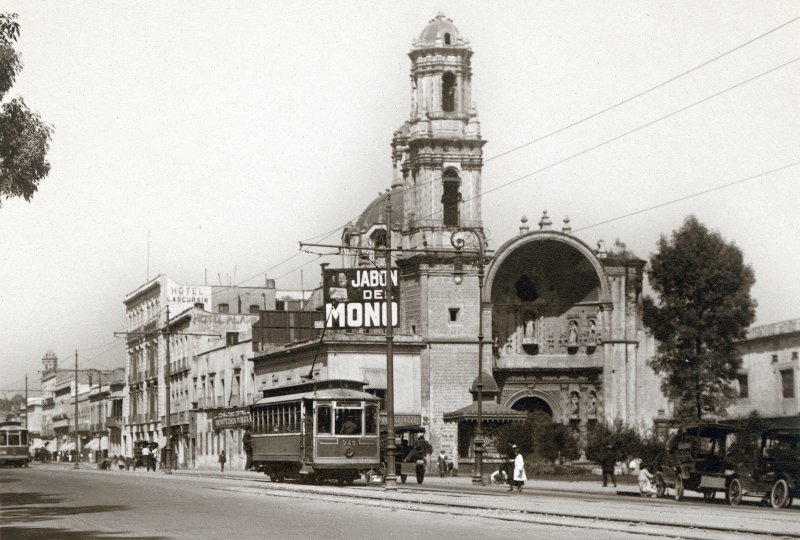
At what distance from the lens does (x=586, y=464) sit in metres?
60.4

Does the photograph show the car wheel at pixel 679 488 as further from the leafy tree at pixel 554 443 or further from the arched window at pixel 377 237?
the arched window at pixel 377 237

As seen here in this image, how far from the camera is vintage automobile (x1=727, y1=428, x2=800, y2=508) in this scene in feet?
92.6

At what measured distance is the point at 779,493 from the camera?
92.8ft

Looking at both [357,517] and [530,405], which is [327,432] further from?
[530,405]

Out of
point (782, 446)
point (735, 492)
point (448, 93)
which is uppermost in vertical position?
point (448, 93)

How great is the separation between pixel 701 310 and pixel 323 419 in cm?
2292

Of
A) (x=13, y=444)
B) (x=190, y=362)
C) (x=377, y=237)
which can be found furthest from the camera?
(x=190, y=362)

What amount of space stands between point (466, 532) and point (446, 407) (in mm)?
42332

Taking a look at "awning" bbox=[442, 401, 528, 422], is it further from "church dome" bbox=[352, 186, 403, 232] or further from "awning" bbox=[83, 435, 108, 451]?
"awning" bbox=[83, 435, 108, 451]

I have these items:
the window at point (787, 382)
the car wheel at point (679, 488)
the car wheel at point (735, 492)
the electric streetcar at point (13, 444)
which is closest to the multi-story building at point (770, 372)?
the window at point (787, 382)

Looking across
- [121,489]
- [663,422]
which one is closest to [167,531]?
[121,489]

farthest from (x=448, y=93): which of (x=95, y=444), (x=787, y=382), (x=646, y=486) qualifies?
(x=95, y=444)

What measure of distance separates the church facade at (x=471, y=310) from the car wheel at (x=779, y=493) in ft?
105

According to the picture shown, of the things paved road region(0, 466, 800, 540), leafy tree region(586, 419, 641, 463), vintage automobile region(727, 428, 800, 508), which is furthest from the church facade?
vintage automobile region(727, 428, 800, 508)
